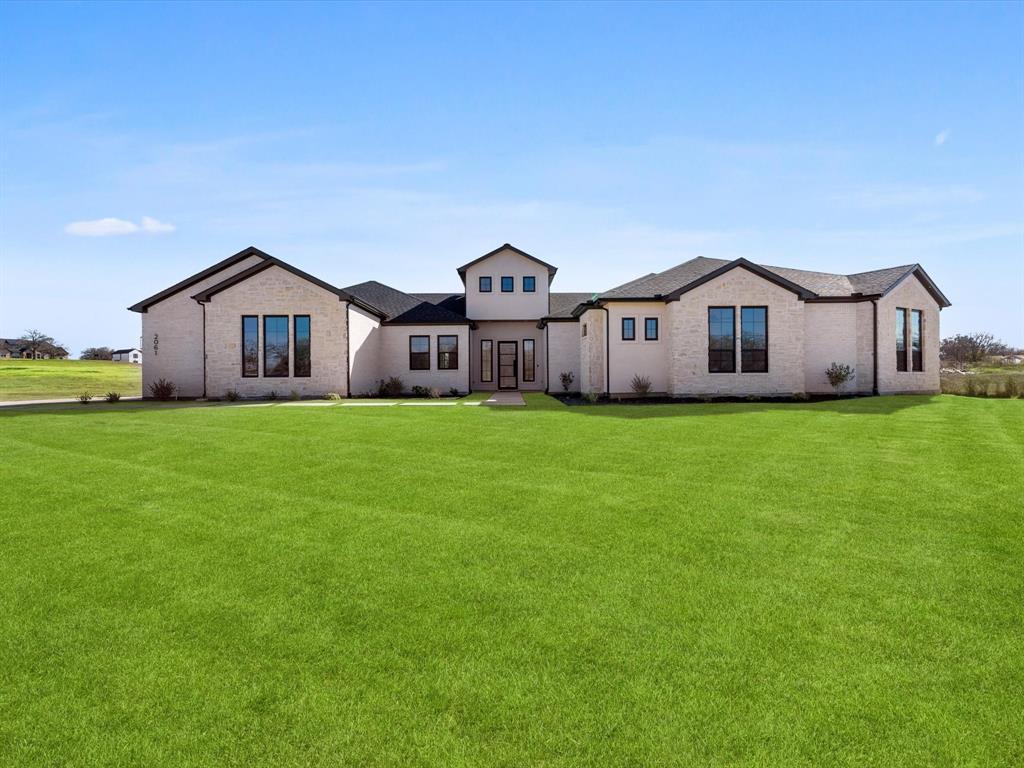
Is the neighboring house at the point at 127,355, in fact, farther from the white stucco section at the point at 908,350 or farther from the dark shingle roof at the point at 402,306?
the white stucco section at the point at 908,350

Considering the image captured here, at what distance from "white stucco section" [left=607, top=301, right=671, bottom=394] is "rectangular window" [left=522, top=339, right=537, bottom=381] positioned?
8.41m

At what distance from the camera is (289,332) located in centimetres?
2470

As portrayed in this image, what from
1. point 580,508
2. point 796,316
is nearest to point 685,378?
point 796,316

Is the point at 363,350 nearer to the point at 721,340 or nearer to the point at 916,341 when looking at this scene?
the point at 721,340

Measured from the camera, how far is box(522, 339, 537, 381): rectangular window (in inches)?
1261

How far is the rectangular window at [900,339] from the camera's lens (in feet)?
83.3

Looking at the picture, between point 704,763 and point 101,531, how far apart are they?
6.03 meters

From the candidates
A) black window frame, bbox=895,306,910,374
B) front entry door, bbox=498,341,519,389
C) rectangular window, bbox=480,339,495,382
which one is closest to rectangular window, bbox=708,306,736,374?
black window frame, bbox=895,306,910,374

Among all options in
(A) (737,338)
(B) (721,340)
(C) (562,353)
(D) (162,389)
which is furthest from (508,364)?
(D) (162,389)

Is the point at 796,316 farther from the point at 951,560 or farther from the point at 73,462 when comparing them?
the point at 73,462

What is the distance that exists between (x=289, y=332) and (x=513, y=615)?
74.4 feet

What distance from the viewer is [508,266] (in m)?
31.3

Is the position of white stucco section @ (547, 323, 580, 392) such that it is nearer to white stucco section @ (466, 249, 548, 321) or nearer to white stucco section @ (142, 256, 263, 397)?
white stucco section @ (466, 249, 548, 321)

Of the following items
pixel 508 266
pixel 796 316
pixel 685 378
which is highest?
pixel 508 266
